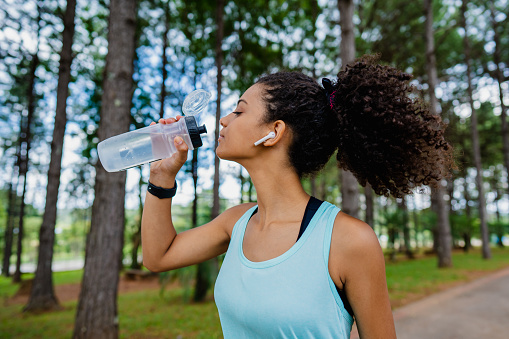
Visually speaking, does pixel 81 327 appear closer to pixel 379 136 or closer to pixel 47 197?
pixel 379 136

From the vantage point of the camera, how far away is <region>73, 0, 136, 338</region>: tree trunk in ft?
13.9

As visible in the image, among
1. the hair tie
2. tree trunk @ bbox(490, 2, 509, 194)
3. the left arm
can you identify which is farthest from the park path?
tree trunk @ bbox(490, 2, 509, 194)

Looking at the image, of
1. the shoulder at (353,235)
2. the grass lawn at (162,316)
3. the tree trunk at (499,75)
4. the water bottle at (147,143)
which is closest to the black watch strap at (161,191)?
the water bottle at (147,143)

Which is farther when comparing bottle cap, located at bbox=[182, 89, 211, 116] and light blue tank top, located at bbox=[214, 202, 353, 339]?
bottle cap, located at bbox=[182, 89, 211, 116]

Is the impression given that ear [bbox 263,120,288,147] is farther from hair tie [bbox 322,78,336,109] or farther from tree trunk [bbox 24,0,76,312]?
tree trunk [bbox 24,0,76,312]

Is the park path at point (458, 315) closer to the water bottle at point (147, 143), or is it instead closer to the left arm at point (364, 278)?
the left arm at point (364, 278)

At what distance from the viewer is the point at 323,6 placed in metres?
10.3

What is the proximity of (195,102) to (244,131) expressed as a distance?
0.46 m

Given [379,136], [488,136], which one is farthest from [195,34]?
[488,136]

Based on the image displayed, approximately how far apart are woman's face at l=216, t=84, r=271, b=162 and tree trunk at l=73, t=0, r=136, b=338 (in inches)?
128

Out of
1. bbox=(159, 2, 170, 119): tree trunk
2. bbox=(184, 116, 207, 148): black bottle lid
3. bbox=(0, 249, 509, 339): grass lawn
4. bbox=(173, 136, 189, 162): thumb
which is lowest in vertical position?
bbox=(0, 249, 509, 339): grass lawn

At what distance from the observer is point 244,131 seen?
147 centimetres

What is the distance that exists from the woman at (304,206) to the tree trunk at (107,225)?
297 centimetres

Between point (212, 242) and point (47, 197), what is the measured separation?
27.1 ft
